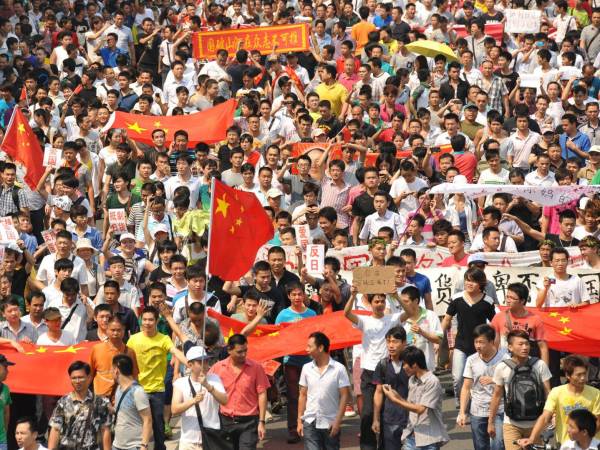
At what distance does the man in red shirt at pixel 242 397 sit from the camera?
14.8m

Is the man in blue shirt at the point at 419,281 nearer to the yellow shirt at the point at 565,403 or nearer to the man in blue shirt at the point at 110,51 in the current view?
the yellow shirt at the point at 565,403

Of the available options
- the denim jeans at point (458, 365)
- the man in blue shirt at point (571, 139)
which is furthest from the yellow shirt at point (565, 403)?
the man in blue shirt at point (571, 139)

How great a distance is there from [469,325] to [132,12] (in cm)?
1591

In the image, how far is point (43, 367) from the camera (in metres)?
15.8

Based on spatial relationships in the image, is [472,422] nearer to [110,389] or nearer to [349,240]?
[110,389]

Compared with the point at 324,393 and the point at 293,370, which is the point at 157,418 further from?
the point at 324,393

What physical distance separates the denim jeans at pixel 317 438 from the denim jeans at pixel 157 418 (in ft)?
4.76

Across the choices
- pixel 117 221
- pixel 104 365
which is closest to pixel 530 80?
pixel 117 221

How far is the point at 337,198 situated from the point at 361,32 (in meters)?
8.29

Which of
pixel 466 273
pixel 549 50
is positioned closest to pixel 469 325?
pixel 466 273

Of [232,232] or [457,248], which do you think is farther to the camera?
[457,248]

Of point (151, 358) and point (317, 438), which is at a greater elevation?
point (151, 358)

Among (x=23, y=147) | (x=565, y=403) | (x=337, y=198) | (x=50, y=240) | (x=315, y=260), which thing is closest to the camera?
(x=565, y=403)

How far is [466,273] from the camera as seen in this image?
16203 millimetres
